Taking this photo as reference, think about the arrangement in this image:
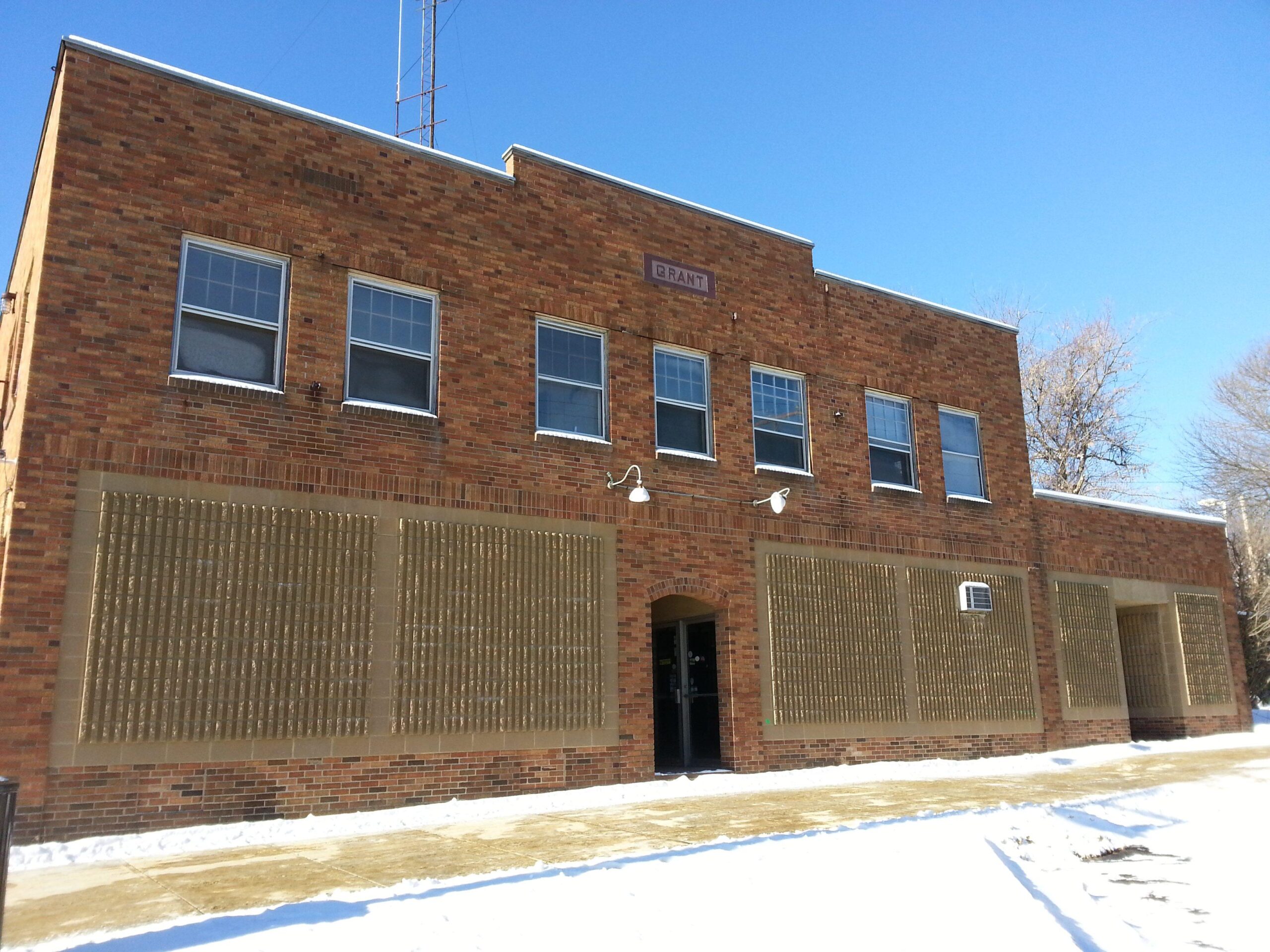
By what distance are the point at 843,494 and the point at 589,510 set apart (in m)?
4.63

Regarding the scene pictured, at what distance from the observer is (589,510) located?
1295 cm

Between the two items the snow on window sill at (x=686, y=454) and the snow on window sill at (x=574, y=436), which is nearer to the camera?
the snow on window sill at (x=574, y=436)

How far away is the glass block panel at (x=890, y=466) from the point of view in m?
16.4

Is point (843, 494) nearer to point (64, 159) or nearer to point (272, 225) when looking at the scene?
point (272, 225)

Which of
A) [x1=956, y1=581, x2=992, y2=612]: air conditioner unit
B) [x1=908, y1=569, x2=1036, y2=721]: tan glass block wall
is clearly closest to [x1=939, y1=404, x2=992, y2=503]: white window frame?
[x1=908, y1=569, x2=1036, y2=721]: tan glass block wall

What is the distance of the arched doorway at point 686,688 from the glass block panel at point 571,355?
134 inches

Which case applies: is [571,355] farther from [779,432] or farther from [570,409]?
[779,432]

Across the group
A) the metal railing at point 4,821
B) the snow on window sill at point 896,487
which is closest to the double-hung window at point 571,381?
the snow on window sill at point 896,487

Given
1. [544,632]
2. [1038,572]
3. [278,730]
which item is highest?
[1038,572]

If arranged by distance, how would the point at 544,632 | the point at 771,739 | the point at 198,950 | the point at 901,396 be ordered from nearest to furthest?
the point at 198,950 < the point at 544,632 < the point at 771,739 < the point at 901,396

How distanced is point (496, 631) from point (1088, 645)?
11.6 m

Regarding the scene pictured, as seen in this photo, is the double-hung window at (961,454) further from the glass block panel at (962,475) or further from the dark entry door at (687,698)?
the dark entry door at (687,698)

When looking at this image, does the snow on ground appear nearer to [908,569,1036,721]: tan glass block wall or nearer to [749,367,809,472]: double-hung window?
[908,569,1036,721]: tan glass block wall

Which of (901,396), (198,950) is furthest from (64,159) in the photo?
(901,396)
